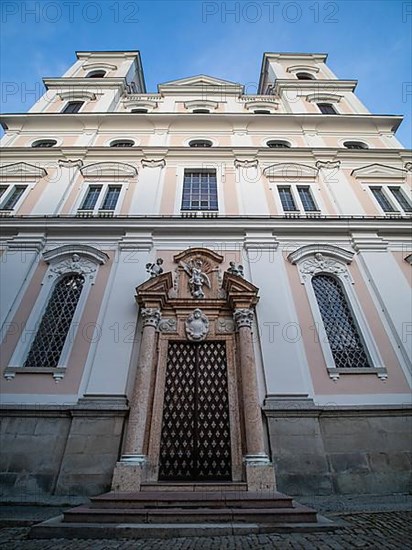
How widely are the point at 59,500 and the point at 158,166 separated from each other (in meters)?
13.0

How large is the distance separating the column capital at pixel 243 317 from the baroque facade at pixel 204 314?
0.07 metres

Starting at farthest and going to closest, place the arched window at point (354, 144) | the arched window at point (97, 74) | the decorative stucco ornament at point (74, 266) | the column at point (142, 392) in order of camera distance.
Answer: the arched window at point (97, 74) < the arched window at point (354, 144) < the decorative stucco ornament at point (74, 266) < the column at point (142, 392)

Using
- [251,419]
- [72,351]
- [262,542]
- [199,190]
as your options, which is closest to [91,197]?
[199,190]

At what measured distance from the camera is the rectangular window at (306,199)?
42.7 ft

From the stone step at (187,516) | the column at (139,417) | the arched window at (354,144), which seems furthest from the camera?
the arched window at (354,144)

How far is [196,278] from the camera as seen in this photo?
973cm

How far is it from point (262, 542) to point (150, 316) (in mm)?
5686

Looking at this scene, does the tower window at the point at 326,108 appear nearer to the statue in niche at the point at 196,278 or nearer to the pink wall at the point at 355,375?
the pink wall at the point at 355,375

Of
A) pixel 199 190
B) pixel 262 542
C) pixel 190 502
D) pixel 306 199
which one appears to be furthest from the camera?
pixel 199 190

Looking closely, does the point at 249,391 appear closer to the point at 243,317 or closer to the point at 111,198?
the point at 243,317

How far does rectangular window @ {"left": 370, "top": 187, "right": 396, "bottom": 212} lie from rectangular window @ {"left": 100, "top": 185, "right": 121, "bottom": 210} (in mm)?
11704

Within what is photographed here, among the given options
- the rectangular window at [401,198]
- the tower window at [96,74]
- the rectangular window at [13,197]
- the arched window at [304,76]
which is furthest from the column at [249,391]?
the tower window at [96,74]

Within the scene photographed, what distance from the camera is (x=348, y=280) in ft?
33.7

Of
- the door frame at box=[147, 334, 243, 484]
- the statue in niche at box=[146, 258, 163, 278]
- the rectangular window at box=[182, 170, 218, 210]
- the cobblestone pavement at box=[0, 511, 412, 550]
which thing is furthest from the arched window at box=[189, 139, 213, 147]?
the cobblestone pavement at box=[0, 511, 412, 550]
